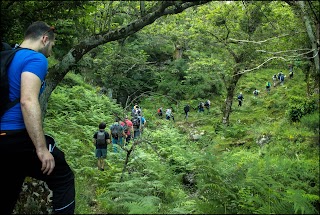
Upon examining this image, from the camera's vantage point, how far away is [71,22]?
643 centimetres

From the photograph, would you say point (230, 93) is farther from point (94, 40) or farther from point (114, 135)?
point (94, 40)

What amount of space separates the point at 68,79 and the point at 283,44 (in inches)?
542

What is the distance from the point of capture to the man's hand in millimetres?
2748

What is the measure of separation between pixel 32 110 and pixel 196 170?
13.8 ft

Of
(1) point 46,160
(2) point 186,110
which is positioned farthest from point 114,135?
(2) point 186,110

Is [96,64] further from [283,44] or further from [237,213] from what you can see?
[237,213]

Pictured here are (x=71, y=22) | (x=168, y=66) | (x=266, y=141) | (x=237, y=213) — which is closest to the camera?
(x=237, y=213)

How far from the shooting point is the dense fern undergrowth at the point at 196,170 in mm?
5027

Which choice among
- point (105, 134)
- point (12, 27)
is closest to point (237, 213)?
point (12, 27)

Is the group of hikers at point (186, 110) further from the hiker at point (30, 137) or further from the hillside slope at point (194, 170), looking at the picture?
the hiker at point (30, 137)

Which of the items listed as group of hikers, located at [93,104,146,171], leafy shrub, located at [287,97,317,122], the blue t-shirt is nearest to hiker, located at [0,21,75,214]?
the blue t-shirt

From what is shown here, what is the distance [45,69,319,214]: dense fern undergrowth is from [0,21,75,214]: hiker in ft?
4.71

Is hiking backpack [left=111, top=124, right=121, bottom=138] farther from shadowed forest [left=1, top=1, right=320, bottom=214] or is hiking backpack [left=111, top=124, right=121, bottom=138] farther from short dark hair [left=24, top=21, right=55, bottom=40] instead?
short dark hair [left=24, top=21, right=55, bottom=40]

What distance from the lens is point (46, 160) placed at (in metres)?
2.79
